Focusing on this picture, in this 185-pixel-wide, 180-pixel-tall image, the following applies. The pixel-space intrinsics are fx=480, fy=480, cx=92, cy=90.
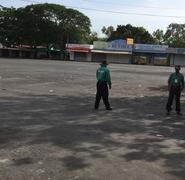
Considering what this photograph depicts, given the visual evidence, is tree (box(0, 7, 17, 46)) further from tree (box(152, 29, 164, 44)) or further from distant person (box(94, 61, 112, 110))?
distant person (box(94, 61, 112, 110))

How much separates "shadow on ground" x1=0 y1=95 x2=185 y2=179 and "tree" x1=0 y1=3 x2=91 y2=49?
9064 centimetres

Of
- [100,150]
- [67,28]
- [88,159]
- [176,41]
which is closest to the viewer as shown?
[88,159]

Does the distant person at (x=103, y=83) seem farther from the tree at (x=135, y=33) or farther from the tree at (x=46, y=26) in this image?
the tree at (x=135, y=33)

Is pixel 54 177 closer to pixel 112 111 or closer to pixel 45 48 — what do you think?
pixel 112 111

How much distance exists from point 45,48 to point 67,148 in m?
106

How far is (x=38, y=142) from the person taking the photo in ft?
30.7

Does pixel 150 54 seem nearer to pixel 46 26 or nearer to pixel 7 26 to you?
pixel 46 26

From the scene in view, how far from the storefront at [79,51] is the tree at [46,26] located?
183 centimetres

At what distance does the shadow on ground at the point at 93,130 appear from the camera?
8.66 metres

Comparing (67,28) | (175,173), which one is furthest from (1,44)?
(175,173)

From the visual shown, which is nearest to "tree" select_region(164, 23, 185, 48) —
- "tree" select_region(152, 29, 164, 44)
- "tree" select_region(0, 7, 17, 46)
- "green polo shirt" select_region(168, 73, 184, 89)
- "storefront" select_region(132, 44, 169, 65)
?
"tree" select_region(152, 29, 164, 44)

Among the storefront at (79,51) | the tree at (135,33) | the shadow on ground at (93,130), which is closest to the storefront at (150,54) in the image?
the storefront at (79,51)

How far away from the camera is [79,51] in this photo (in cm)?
11156

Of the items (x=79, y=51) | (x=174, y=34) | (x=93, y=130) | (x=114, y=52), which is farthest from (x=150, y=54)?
(x=93, y=130)
